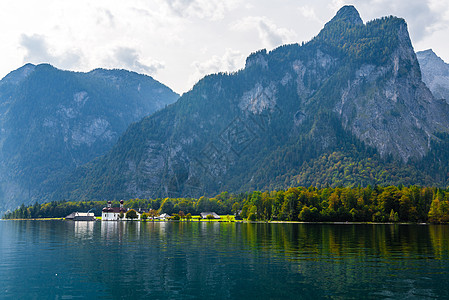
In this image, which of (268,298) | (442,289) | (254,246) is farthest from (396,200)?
(268,298)

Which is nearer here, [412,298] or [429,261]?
[412,298]

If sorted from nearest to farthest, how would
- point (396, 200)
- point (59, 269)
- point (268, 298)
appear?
point (268, 298) → point (59, 269) → point (396, 200)

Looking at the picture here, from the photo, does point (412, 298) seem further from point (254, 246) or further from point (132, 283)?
point (254, 246)

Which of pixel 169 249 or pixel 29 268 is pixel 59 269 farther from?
pixel 169 249

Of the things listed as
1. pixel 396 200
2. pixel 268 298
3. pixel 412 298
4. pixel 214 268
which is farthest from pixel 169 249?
pixel 396 200

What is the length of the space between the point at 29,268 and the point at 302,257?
41622 mm

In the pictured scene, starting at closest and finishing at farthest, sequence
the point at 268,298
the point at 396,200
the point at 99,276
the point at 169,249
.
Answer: the point at 268,298 < the point at 99,276 < the point at 169,249 < the point at 396,200

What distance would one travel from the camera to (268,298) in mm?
38125

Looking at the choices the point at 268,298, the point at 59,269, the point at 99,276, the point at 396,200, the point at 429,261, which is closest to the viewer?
the point at 268,298

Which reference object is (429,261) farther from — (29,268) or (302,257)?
(29,268)

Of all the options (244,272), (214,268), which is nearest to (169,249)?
(214,268)

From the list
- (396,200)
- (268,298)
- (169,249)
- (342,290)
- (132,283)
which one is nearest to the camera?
(268,298)

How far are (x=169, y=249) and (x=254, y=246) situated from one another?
17.6 m

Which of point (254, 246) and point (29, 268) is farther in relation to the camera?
point (254, 246)
